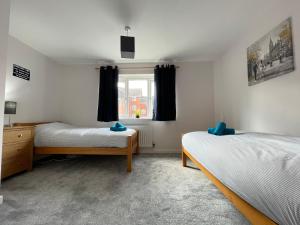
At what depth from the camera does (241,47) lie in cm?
278

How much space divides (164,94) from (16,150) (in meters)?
2.88

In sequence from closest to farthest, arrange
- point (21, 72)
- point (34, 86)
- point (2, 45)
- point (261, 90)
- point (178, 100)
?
point (2, 45), point (261, 90), point (21, 72), point (34, 86), point (178, 100)

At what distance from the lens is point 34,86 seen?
3.15 m

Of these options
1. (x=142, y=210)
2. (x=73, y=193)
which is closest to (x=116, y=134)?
(x=73, y=193)

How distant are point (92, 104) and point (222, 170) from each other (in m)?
3.48

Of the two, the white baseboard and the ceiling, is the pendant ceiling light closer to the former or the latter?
the ceiling

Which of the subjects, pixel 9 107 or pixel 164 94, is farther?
pixel 164 94

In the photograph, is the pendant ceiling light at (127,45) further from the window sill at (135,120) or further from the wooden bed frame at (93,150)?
the window sill at (135,120)

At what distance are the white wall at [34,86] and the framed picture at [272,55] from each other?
3981 mm

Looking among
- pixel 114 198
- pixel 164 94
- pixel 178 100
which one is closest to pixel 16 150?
pixel 114 198

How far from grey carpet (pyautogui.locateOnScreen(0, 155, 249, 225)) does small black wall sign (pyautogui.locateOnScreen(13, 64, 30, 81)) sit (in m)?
1.69

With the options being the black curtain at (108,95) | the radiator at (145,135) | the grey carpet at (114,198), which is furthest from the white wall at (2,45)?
the radiator at (145,135)

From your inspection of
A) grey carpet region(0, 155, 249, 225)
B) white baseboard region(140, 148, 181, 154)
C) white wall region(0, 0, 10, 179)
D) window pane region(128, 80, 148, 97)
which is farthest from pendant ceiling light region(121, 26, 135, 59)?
white baseboard region(140, 148, 181, 154)

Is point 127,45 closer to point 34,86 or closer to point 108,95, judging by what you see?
point 108,95
